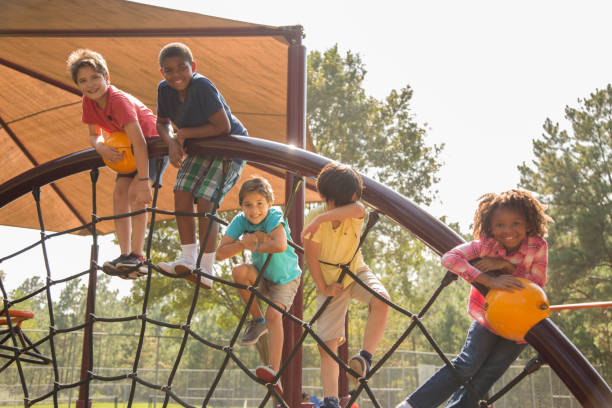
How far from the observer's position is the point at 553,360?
1589 mm

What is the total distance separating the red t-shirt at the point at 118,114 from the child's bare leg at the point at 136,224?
23 centimetres

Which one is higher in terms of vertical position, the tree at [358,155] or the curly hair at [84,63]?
the tree at [358,155]

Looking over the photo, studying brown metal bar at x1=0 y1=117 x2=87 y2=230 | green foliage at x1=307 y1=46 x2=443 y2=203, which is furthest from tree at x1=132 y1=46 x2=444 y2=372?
brown metal bar at x1=0 y1=117 x2=87 y2=230

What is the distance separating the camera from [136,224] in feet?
8.74

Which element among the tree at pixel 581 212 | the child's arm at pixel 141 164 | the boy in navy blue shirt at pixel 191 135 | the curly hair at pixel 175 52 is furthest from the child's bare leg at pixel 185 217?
the tree at pixel 581 212

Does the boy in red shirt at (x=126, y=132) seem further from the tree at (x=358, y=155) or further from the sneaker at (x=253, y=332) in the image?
the tree at (x=358, y=155)

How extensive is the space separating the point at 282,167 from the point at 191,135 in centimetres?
43

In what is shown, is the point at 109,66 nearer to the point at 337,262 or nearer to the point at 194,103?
the point at 194,103

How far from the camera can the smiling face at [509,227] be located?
1.75 metres

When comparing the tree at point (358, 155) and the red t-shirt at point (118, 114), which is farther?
the tree at point (358, 155)

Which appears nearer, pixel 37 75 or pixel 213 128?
pixel 213 128

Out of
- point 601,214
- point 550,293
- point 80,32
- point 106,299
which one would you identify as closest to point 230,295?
point 550,293

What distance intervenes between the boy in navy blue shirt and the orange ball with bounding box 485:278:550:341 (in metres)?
1.17

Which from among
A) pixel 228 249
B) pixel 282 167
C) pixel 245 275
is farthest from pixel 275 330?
pixel 282 167
